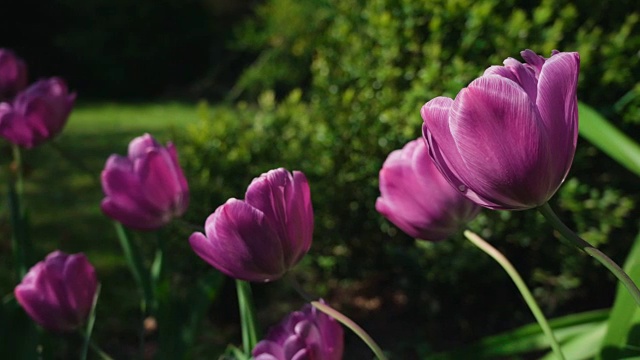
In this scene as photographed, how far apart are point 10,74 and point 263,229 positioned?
1396 millimetres

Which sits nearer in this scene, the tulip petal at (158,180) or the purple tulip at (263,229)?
the purple tulip at (263,229)

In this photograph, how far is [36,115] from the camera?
168cm

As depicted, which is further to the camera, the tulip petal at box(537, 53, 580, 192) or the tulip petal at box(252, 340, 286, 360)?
the tulip petal at box(252, 340, 286, 360)

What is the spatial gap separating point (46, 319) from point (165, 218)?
0.25 m

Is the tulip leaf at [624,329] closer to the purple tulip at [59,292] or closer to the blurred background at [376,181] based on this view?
the blurred background at [376,181]

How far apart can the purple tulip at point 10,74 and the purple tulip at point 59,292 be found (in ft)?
2.94

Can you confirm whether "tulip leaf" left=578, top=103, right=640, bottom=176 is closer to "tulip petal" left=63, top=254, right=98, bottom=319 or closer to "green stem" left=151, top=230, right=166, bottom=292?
"green stem" left=151, top=230, right=166, bottom=292

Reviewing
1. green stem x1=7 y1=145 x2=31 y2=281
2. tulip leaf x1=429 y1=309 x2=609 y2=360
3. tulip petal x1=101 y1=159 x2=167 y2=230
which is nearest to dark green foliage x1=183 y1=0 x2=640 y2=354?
tulip leaf x1=429 y1=309 x2=609 y2=360

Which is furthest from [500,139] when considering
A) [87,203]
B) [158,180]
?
[87,203]

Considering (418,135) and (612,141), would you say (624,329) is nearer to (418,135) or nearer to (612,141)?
(612,141)

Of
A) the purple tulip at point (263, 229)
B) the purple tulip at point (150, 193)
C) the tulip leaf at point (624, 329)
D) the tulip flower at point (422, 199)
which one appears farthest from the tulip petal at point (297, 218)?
the tulip leaf at point (624, 329)

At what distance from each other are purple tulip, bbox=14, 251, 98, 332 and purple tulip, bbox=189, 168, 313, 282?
0.43m

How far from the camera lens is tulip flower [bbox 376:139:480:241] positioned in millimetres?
1029

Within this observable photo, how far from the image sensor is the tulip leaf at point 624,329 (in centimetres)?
112
